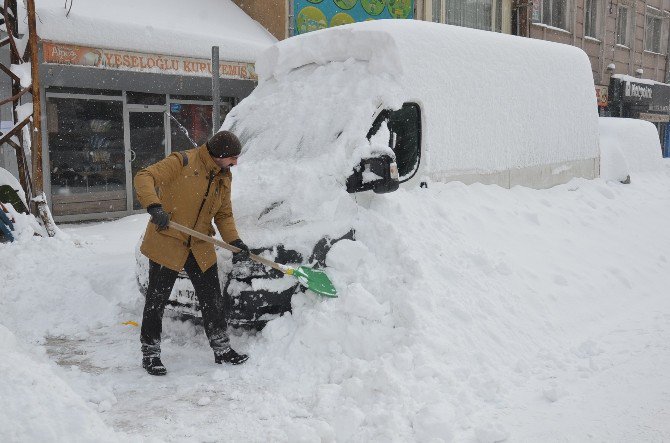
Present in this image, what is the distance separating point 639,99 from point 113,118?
19.2m

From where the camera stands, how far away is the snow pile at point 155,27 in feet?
33.1

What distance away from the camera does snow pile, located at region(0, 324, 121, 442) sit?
282 centimetres

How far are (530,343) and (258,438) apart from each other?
232 cm

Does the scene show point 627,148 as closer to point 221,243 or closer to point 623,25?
point 221,243

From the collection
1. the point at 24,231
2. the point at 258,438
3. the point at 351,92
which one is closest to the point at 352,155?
the point at 351,92

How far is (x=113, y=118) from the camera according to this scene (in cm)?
1242

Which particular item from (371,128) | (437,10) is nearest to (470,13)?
(437,10)

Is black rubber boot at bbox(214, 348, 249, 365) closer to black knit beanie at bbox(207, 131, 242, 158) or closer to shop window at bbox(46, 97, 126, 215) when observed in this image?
black knit beanie at bbox(207, 131, 242, 158)

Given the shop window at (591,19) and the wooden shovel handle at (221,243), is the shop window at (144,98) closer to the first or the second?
the wooden shovel handle at (221,243)

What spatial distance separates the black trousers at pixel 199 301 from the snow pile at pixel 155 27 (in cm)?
722

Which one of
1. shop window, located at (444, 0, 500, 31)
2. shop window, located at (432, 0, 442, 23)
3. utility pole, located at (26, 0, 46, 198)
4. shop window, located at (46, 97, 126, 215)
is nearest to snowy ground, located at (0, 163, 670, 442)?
utility pole, located at (26, 0, 46, 198)

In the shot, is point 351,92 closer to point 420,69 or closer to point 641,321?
point 420,69

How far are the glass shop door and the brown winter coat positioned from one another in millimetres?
8898

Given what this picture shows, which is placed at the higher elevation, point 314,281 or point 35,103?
point 35,103
